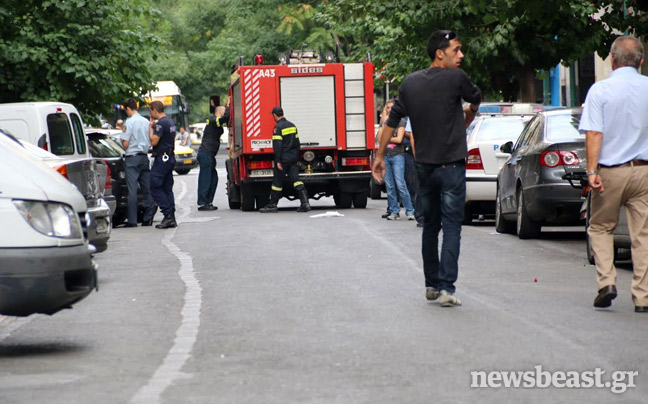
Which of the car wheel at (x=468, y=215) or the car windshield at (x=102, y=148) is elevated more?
the car windshield at (x=102, y=148)

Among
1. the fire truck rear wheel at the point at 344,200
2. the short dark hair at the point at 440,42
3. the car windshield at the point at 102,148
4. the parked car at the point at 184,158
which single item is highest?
the short dark hair at the point at 440,42

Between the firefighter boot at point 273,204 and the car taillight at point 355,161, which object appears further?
the car taillight at point 355,161

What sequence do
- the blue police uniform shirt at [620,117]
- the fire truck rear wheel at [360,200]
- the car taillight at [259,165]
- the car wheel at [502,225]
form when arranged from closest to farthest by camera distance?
the blue police uniform shirt at [620,117] < the car wheel at [502,225] < the car taillight at [259,165] < the fire truck rear wheel at [360,200]

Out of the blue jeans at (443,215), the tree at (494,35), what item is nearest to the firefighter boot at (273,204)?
the tree at (494,35)

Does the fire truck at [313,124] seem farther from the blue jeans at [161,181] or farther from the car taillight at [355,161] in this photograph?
the blue jeans at [161,181]

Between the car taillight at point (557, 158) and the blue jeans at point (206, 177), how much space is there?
1096 centimetres

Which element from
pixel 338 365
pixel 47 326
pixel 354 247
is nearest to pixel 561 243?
pixel 354 247

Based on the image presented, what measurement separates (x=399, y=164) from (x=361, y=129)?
Answer: 16.7 ft

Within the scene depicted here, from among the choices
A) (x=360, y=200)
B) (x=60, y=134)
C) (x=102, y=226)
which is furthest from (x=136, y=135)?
(x=102, y=226)

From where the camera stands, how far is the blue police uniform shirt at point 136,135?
20.2m

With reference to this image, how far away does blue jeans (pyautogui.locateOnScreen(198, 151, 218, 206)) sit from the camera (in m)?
25.1

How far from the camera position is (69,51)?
76.5ft

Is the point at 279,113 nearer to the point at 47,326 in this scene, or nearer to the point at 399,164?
the point at 399,164

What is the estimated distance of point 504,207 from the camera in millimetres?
17125
